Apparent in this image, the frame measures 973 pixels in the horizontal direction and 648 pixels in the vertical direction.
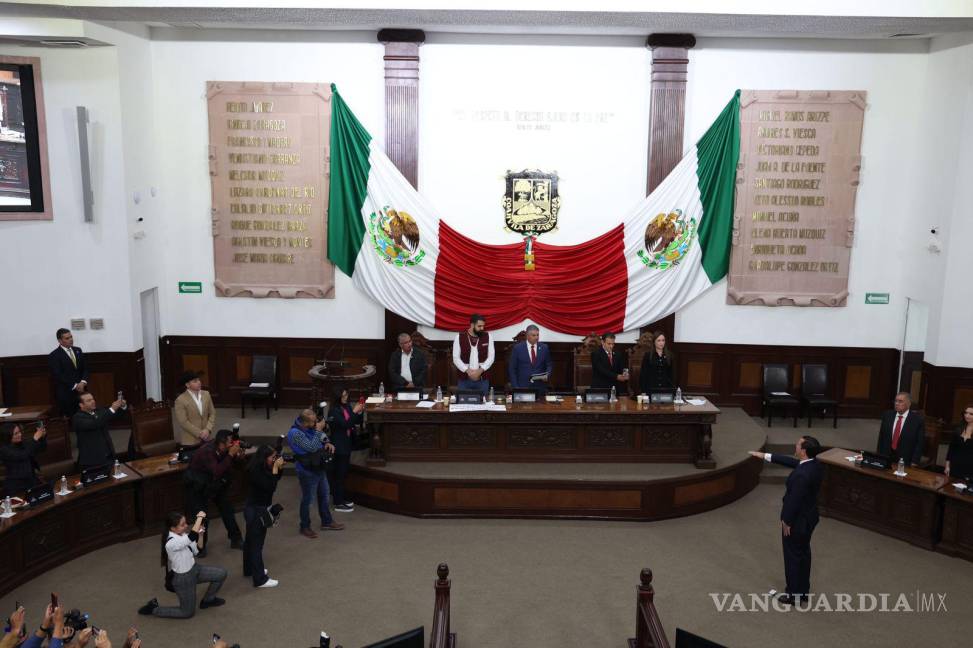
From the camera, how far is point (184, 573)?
267 inches

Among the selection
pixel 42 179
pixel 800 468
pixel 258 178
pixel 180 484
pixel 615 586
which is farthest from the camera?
pixel 258 178

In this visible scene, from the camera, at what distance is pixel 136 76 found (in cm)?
1066

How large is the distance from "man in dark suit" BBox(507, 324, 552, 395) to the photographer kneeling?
171 inches

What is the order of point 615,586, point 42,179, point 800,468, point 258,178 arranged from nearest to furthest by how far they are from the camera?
1. point 800,468
2. point 615,586
3. point 42,179
4. point 258,178

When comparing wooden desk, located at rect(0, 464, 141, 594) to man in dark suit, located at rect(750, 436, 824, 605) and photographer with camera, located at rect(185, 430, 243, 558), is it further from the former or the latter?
man in dark suit, located at rect(750, 436, 824, 605)

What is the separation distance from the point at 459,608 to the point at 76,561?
3778 mm

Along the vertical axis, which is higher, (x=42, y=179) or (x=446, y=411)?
(x=42, y=179)

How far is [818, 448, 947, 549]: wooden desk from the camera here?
8.37 m

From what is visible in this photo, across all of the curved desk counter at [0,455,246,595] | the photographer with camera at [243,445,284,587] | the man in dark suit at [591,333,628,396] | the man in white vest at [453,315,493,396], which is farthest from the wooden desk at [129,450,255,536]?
the man in dark suit at [591,333,628,396]

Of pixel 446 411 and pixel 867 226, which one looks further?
pixel 867 226

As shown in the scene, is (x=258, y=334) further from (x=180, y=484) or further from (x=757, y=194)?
(x=757, y=194)

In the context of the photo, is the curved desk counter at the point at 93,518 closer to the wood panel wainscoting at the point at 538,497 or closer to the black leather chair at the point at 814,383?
the wood panel wainscoting at the point at 538,497

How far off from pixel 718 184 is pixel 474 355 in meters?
4.12

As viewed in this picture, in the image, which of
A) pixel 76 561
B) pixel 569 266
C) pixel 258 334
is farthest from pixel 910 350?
pixel 76 561
